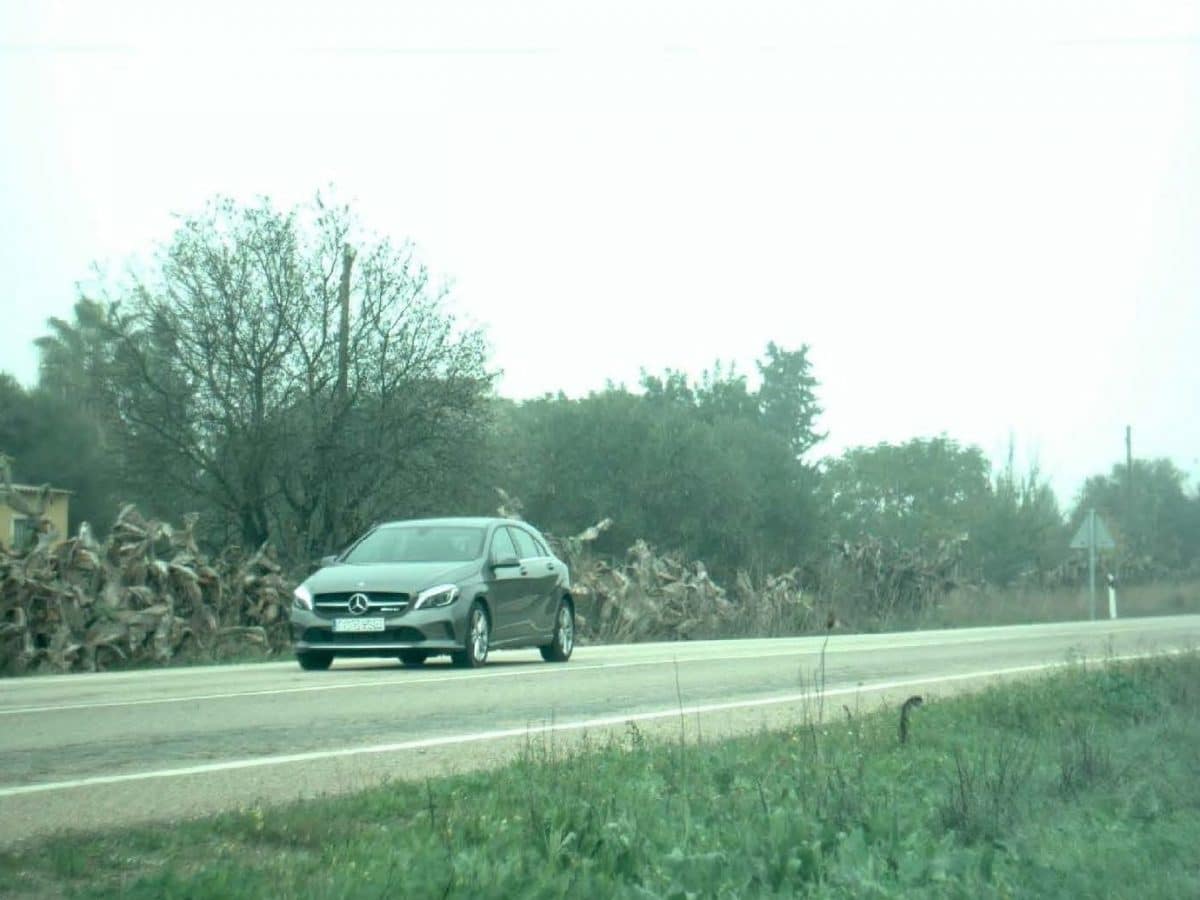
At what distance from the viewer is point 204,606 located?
2400cm

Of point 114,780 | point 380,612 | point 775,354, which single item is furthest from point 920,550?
point 775,354

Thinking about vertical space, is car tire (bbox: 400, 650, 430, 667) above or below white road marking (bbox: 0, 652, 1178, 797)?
above

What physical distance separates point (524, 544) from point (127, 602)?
20.7 feet

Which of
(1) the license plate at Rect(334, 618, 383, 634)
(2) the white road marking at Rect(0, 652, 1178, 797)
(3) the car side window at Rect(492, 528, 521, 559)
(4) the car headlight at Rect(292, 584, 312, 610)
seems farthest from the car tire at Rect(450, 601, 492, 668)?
(2) the white road marking at Rect(0, 652, 1178, 797)

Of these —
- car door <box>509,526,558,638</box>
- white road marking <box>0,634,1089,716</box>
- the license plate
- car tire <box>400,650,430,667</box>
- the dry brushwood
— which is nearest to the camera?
white road marking <box>0,634,1089,716</box>

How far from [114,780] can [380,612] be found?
8310 millimetres

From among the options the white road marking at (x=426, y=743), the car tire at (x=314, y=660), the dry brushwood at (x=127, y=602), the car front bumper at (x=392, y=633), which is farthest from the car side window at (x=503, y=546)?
the dry brushwood at (x=127, y=602)

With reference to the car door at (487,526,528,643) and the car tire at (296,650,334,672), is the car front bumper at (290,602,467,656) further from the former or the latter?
the car door at (487,526,528,643)

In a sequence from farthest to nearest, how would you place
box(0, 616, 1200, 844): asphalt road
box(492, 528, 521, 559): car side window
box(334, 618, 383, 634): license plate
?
1. box(492, 528, 521, 559): car side window
2. box(334, 618, 383, 634): license plate
3. box(0, 616, 1200, 844): asphalt road

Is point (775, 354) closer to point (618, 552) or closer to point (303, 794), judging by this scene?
point (618, 552)

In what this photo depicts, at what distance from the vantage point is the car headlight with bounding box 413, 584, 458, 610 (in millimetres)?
17109

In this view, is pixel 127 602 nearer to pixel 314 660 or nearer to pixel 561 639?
pixel 314 660

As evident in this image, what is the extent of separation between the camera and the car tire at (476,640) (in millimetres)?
17594

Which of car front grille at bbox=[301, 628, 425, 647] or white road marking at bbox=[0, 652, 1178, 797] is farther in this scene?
car front grille at bbox=[301, 628, 425, 647]
